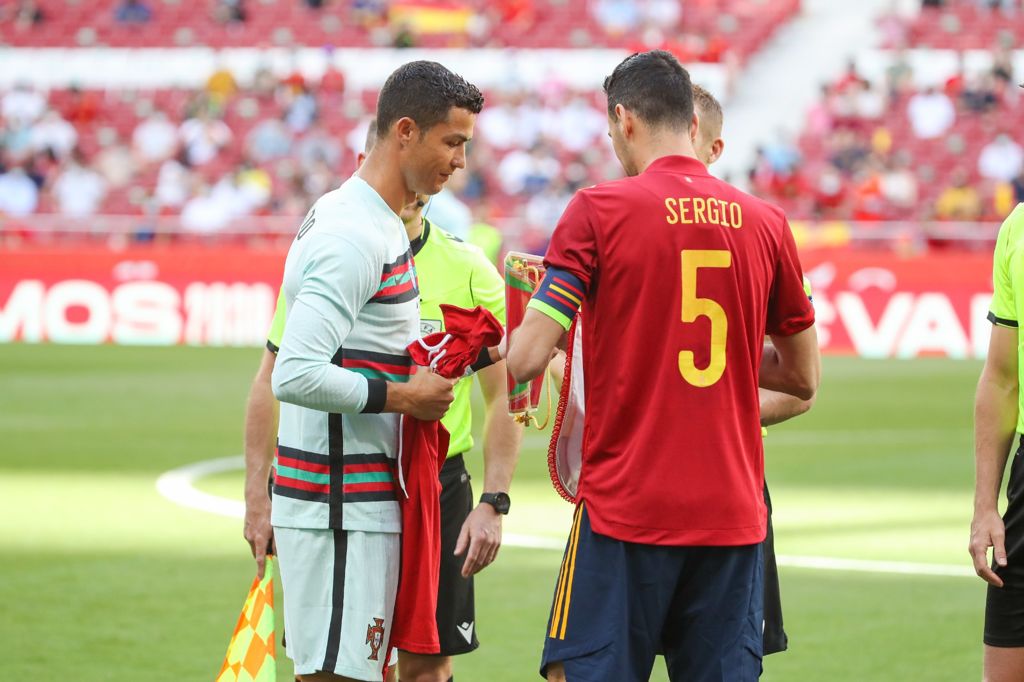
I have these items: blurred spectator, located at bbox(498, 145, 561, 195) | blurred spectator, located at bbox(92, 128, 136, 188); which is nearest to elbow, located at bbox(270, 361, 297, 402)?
blurred spectator, located at bbox(498, 145, 561, 195)

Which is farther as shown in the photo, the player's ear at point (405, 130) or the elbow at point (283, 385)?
the player's ear at point (405, 130)

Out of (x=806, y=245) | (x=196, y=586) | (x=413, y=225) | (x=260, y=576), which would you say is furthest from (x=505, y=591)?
(x=806, y=245)

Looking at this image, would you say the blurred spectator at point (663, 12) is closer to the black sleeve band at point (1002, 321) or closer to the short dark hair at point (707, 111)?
the short dark hair at point (707, 111)

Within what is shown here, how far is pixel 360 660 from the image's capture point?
4168mm

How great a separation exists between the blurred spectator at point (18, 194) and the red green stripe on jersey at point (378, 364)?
24770mm

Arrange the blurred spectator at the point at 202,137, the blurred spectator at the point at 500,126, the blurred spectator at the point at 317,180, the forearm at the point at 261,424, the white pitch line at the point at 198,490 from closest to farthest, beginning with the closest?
1. the forearm at the point at 261,424
2. the white pitch line at the point at 198,490
3. the blurred spectator at the point at 317,180
4. the blurred spectator at the point at 500,126
5. the blurred spectator at the point at 202,137

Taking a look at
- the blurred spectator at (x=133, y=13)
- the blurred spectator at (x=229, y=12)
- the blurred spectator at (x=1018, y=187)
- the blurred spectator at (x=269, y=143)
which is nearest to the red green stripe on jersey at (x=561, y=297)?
the blurred spectator at (x=1018, y=187)

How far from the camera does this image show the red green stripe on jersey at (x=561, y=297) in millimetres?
3846

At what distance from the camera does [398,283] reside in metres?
4.24

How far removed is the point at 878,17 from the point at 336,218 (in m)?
30.8

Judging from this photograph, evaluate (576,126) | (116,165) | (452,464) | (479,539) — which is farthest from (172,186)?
(479,539)

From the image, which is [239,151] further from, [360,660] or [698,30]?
[360,660]

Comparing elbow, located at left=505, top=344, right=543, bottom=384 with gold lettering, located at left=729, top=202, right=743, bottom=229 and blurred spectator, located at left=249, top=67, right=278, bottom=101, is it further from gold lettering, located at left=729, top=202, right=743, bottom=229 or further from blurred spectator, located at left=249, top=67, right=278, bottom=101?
blurred spectator, located at left=249, top=67, right=278, bottom=101

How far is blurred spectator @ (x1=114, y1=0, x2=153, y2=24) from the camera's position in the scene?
34188 mm
